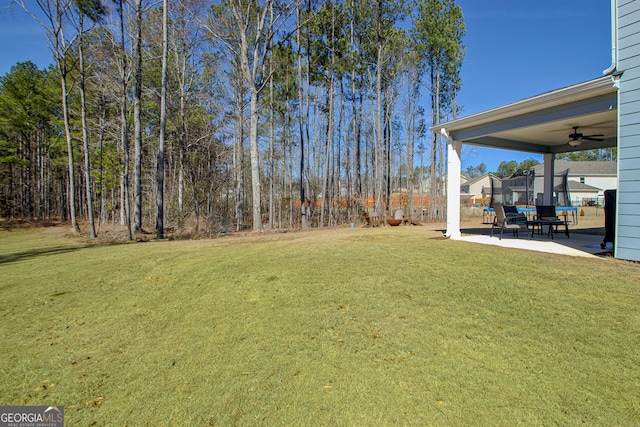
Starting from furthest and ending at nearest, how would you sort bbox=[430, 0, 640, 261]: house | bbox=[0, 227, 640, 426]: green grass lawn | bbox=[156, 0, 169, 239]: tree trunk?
1. bbox=[156, 0, 169, 239]: tree trunk
2. bbox=[430, 0, 640, 261]: house
3. bbox=[0, 227, 640, 426]: green grass lawn

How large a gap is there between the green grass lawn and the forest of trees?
764 cm

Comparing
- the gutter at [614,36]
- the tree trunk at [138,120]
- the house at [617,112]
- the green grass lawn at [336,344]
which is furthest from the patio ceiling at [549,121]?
the tree trunk at [138,120]

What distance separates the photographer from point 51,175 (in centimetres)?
2741

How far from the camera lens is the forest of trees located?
12695 millimetres

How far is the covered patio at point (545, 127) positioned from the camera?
488 cm

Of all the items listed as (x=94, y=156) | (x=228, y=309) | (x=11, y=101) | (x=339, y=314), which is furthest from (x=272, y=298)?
(x=11, y=101)

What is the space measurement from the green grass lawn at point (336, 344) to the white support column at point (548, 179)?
4.80 meters

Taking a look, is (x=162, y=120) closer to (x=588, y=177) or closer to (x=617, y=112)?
(x=617, y=112)

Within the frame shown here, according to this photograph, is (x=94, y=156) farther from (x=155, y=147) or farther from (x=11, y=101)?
(x=11, y=101)

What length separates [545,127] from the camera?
21.2 feet

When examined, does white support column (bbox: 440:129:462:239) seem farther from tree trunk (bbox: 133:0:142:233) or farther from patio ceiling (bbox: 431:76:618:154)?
tree trunk (bbox: 133:0:142:233)

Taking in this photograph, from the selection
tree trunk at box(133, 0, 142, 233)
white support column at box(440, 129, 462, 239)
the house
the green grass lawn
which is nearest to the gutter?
the house

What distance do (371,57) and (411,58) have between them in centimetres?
241

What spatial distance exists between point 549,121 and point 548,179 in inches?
172
